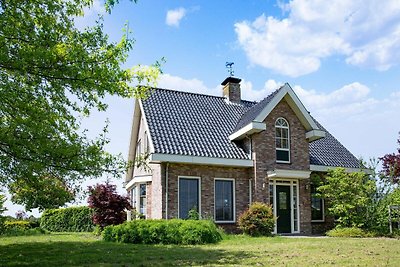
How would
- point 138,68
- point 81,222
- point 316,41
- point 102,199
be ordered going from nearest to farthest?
point 138,68, point 316,41, point 102,199, point 81,222

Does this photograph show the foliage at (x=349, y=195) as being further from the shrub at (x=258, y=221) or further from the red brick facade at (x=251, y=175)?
the shrub at (x=258, y=221)

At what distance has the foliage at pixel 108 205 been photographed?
20688mm

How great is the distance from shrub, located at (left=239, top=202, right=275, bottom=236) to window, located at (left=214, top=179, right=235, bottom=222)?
1.45 meters

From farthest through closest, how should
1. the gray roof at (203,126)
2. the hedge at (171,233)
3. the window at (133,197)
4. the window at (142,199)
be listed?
the window at (133,197) < the window at (142,199) < the gray roof at (203,126) < the hedge at (171,233)

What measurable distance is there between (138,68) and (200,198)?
904cm

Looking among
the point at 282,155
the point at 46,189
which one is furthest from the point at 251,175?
the point at 46,189

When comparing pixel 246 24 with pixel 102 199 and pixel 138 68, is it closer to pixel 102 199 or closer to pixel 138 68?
pixel 138 68

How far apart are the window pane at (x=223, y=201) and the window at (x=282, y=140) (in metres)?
2.82

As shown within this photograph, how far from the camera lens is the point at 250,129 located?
19688 millimetres

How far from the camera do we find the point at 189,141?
64.7 ft

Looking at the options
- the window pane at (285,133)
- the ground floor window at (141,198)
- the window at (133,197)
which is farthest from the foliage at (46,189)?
the window pane at (285,133)

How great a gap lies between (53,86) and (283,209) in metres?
13.5

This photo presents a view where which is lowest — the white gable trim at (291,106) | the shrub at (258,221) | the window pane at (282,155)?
the shrub at (258,221)

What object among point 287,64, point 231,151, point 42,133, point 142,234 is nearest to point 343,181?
point 231,151
